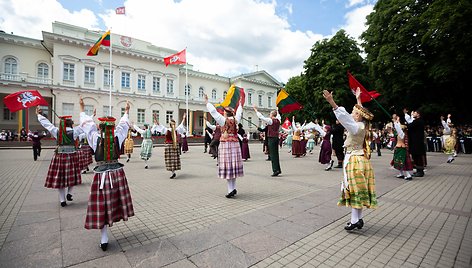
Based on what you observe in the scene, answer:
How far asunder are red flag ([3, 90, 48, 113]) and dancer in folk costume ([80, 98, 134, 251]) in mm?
3911

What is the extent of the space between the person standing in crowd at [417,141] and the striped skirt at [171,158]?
846 cm

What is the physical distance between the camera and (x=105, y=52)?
33.2 metres

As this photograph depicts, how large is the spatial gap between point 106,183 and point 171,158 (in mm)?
5183

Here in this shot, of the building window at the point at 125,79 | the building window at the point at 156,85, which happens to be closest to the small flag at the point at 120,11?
the building window at the point at 125,79

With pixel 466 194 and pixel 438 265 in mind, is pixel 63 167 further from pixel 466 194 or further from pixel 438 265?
pixel 466 194

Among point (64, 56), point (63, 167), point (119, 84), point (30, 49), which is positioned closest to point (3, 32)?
point (30, 49)

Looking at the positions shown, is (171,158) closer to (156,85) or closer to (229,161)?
(229,161)

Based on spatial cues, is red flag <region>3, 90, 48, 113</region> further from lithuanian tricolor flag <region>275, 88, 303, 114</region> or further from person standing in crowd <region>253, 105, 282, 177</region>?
lithuanian tricolor flag <region>275, 88, 303, 114</region>

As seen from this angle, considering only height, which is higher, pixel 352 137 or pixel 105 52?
pixel 105 52

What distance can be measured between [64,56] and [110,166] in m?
34.8

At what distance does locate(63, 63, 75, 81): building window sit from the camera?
100 feet

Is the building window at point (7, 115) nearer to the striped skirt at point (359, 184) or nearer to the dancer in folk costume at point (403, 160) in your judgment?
the striped skirt at point (359, 184)

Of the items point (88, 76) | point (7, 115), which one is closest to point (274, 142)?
point (88, 76)

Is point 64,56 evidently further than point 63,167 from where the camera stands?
Yes
